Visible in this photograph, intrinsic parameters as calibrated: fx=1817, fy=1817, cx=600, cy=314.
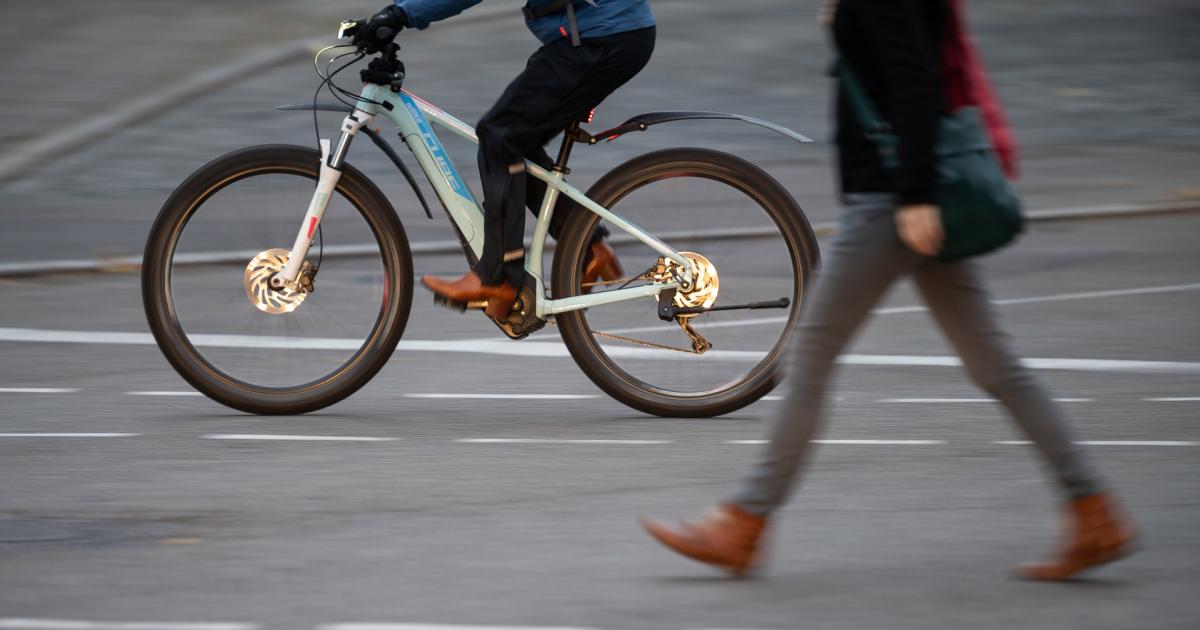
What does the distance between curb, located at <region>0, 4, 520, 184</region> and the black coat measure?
10274mm

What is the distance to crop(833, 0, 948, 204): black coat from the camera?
163 inches

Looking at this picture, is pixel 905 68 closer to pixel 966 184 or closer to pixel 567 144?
pixel 966 184

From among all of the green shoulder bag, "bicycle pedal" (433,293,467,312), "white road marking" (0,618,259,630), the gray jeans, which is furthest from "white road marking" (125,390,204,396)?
the green shoulder bag

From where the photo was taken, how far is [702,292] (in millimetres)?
6750

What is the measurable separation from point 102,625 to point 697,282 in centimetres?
303

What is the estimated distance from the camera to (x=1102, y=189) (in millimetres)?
13094

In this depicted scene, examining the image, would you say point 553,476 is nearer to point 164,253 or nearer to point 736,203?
point 736,203

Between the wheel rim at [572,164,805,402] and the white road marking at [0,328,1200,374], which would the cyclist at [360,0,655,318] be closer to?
the wheel rim at [572,164,805,402]

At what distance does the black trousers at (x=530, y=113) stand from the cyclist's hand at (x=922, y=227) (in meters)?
2.17

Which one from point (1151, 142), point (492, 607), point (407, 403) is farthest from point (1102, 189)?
point (492, 607)

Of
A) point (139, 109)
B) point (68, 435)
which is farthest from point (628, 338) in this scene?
point (139, 109)

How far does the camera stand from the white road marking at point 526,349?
680 centimetres

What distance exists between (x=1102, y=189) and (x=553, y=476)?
328 inches

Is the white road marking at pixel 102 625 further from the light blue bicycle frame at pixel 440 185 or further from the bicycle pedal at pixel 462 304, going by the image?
the light blue bicycle frame at pixel 440 185
